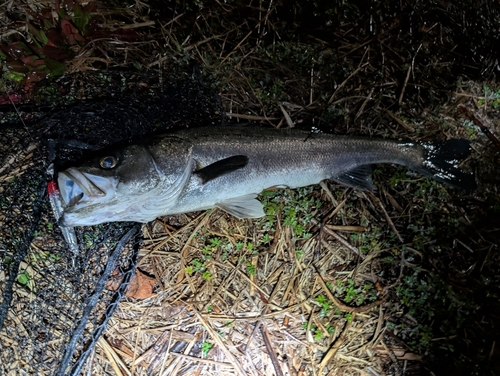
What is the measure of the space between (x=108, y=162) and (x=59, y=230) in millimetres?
904

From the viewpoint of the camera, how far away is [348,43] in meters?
3.64

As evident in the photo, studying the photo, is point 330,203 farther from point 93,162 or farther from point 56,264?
point 56,264

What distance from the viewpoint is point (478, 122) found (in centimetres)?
355

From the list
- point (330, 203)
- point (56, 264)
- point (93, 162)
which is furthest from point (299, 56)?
point (56, 264)

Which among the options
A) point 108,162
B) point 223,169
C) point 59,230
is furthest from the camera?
point 59,230

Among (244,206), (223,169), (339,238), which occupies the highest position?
(223,169)

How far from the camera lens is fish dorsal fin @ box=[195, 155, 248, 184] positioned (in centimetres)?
298

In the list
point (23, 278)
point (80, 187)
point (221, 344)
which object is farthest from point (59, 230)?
point (221, 344)

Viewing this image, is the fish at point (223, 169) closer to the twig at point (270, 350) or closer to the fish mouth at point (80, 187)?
the fish mouth at point (80, 187)

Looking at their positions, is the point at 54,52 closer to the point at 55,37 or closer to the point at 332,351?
the point at 55,37

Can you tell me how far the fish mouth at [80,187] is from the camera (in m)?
2.65

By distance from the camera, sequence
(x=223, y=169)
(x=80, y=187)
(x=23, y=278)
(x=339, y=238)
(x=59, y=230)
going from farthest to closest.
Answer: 1. (x=339, y=238)
2. (x=23, y=278)
3. (x=59, y=230)
4. (x=223, y=169)
5. (x=80, y=187)

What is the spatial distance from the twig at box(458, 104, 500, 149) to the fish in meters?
0.32

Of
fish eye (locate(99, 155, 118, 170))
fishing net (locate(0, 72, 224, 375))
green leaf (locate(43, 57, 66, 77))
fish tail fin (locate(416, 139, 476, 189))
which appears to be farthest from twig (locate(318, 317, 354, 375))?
green leaf (locate(43, 57, 66, 77))
